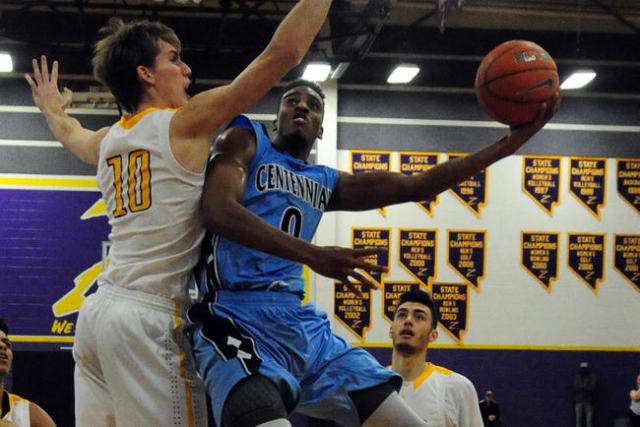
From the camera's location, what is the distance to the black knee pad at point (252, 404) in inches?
120

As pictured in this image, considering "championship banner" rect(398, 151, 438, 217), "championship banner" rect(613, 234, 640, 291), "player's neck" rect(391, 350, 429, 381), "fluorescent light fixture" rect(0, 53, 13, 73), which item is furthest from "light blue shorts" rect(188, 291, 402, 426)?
"championship banner" rect(613, 234, 640, 291)

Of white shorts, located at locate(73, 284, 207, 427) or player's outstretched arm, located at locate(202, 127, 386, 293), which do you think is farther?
white shorts, located at locate(73, 284, 207, 427)

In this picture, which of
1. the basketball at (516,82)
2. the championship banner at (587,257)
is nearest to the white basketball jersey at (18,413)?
the basketball at (516,82)

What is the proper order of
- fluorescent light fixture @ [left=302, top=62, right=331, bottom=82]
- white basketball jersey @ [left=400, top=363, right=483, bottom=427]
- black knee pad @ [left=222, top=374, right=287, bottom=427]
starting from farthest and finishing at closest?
fluorescent light fixture @ [left=302, top=62, right=331, bottom=82] < white basketball jersey @ [left=400, top=363, right=483, bottom=427] < black knee pad @ [left=222, top=374, right=287, bottom=427]

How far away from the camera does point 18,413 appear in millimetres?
6008

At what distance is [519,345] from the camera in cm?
1325

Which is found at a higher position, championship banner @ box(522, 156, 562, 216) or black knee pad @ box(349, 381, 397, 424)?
championship banner @ box(522, 156, 562, 216)

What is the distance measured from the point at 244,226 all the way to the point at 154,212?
15.7 inches

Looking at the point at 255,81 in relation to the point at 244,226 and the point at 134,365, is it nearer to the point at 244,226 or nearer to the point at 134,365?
the point at 244,226

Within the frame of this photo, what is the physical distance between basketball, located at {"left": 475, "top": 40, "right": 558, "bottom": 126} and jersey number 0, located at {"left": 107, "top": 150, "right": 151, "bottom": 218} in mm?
1592

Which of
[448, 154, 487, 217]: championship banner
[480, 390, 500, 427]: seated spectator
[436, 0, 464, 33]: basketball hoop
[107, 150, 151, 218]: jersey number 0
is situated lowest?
[480, 390, 500, 427]: seated spectator

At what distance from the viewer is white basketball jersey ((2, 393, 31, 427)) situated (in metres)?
5.96

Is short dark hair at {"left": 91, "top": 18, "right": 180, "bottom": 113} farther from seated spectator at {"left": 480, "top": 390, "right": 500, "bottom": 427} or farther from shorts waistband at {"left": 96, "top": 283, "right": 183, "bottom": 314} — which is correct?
seated spectator at {"left": 480, "top": 390, "right": 500, "bottom": 427}

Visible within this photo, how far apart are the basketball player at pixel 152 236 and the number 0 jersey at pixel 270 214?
0.13m
